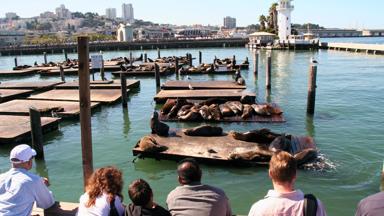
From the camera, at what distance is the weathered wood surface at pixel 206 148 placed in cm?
977

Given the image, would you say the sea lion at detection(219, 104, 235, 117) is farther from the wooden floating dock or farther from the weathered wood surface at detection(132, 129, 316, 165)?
the wooden floating dock

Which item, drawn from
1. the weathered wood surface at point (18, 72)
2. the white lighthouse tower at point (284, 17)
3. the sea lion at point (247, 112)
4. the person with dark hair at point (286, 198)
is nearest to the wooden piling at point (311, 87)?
the sea lion at point (247, 112)

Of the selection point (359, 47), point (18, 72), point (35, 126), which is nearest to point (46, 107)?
point (35, 126)

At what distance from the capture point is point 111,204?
3945 mm

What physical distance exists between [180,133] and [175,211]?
7684mm

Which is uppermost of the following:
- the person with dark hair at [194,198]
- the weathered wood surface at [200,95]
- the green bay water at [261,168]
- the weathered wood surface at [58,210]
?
the person with dark hair at [194,198]

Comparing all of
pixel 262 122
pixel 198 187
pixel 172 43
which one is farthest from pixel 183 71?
pixel 172 43

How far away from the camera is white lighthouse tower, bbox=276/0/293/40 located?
238ft

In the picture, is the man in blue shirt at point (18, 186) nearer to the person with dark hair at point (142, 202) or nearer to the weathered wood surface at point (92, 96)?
the person with dark hair at point (142, 202)

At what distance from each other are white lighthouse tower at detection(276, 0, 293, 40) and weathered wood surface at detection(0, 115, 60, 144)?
64.3 m

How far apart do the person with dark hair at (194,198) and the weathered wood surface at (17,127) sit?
9519 millimetres

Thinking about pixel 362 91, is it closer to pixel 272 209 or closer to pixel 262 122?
pixel 262 122

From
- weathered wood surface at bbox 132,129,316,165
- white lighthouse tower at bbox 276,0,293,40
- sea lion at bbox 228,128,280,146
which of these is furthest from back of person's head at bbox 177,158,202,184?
white lighthouse tower at bbox 276,0,293,40

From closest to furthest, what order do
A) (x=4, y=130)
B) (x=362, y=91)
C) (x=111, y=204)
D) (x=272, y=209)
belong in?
(x=272, y=209) < (x=111, y=204) < (x=4, y=130) < (x=362, y=91)
